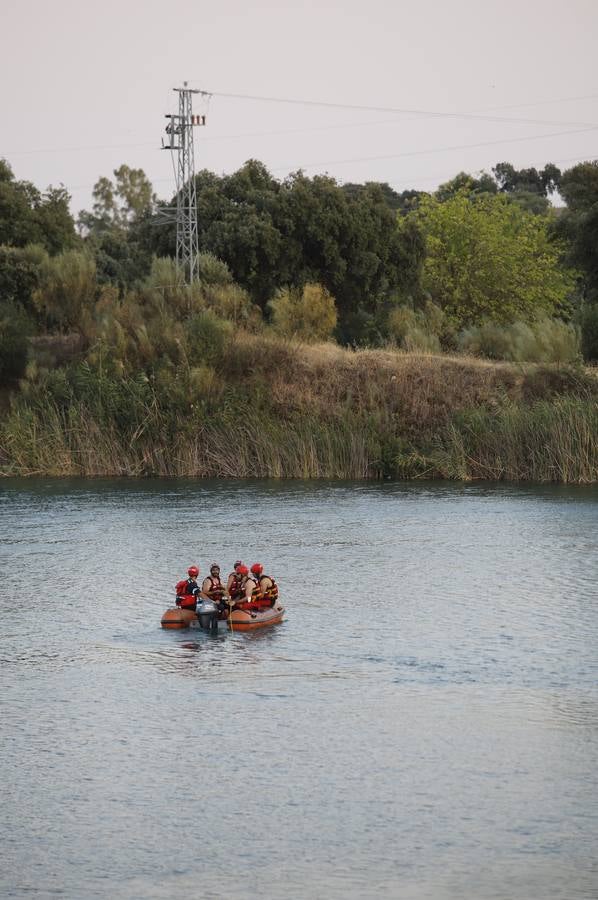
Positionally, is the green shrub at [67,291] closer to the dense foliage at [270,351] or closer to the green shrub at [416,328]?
the dense foliage at [270,351]

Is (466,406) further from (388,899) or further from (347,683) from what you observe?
(388,899)

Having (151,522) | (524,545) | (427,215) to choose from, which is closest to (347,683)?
Answer: (524,545)

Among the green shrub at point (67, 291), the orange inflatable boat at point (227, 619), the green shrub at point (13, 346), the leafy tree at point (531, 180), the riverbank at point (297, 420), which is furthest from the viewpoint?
the leafy tree at point (531, 180)

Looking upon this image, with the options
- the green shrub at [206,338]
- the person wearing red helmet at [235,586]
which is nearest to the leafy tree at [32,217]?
the green shrub at [206,338]

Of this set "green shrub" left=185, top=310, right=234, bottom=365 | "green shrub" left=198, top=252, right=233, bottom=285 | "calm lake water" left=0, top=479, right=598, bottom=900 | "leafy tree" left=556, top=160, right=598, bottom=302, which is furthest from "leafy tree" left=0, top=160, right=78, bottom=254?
"calm lake water" left=0, top=479, right=598, bottom=900

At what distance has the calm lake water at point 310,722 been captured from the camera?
1447 cm

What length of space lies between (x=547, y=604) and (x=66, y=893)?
15.3 m

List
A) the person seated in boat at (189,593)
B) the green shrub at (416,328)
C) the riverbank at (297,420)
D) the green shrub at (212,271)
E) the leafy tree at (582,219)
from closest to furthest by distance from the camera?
1. the person seated in boat at (189,593)
2. the riverbank at (297,420)
3. the green shrub at (416,328)
4. the green shrub at (212,271)
5. the leafy tree at (582,219)

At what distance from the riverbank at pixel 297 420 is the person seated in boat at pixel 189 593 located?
2173cm

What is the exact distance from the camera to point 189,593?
25.1 m

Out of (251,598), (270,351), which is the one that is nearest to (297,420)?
(270,351)

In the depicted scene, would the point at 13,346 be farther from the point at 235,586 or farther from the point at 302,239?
the point at 235,586

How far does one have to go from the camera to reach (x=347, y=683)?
70.0 feet

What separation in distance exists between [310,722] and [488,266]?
61.1 m
